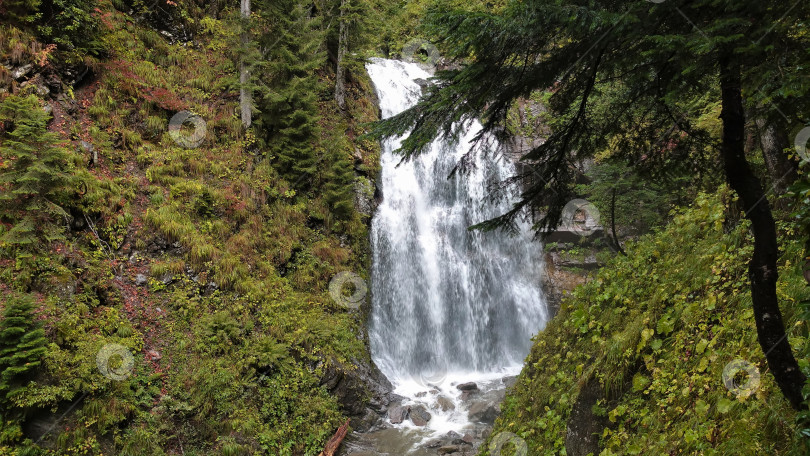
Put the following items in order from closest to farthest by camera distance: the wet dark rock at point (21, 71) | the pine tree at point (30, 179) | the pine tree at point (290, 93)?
1. the pine tree at point (30, 179)
2. the wet dark rock at point (21, 71)
3. the pine tree at point (290, 93)

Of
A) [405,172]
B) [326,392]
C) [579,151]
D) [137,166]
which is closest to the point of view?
[579,151]

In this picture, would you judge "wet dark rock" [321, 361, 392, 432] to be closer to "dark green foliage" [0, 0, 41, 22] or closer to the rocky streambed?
the rocky streambed

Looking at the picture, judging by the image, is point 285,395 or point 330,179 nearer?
point 285,395

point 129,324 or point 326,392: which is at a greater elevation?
point 129,324

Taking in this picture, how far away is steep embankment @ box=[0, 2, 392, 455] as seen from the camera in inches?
273

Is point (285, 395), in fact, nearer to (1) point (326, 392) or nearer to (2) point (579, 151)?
(1) point (326, 392)

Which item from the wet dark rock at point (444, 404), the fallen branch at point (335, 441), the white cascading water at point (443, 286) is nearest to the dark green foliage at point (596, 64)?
the fallen branch at point (335, 441)

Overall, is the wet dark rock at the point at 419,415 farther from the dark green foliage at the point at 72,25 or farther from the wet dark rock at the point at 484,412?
the dark green foliage at the point at 72,25

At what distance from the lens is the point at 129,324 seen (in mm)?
8047

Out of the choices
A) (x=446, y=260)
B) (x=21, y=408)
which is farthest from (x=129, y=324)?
(x=446, y=260)

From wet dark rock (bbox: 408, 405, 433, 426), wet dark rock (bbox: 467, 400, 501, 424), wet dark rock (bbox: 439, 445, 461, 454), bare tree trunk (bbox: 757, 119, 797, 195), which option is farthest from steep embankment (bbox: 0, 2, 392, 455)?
bare tree trunk (bbox: 757, 119, 797, 195)

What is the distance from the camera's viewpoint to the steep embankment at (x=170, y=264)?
6.94m

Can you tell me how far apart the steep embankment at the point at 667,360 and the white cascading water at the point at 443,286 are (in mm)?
7235

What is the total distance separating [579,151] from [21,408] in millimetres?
8672
